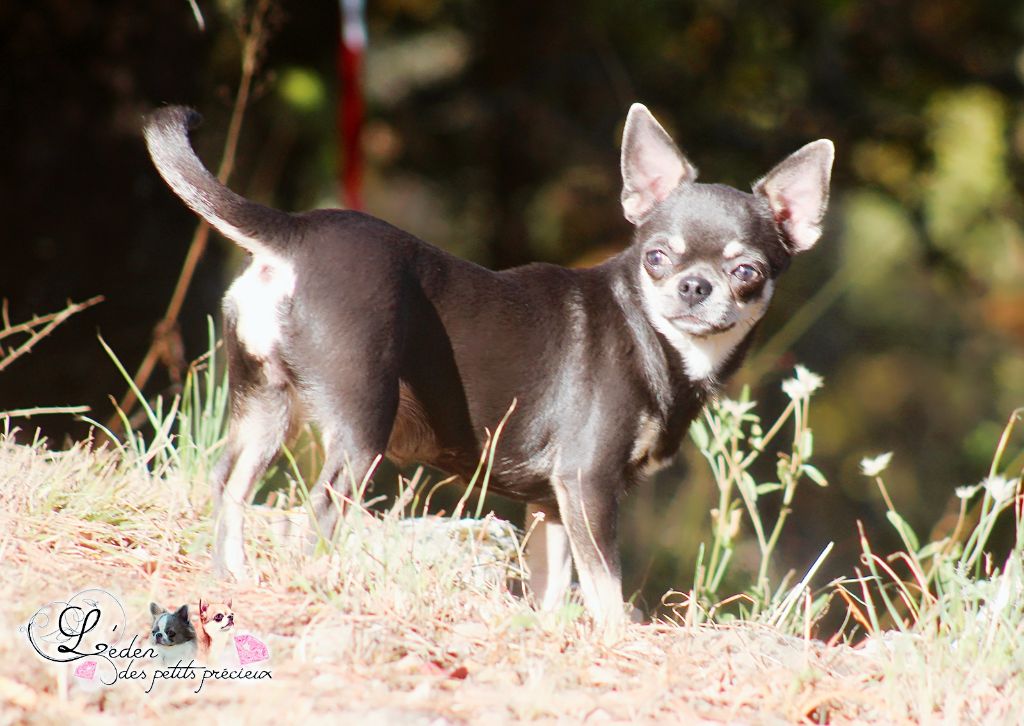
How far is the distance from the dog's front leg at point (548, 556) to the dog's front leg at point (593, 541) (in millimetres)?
242

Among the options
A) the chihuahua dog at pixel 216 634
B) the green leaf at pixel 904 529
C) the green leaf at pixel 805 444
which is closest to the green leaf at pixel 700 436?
the green leaf at pixel 805 444

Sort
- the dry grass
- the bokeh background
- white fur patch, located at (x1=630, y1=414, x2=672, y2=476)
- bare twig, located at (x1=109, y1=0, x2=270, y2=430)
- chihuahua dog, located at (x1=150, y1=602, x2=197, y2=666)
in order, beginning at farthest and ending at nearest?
the bokeh background, bare twig, located at (x1=109, y1=0, x2=270, y2=430), white fur patch, located at (x1=630, y1=414, x2=672, y2=476), chihuahua dog, located at (x1=150, y1=602, x2=197, y2=666), the dry grass

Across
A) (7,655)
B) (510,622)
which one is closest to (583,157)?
(510,622)

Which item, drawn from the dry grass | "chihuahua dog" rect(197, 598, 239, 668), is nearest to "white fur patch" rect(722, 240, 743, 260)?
the dry grass

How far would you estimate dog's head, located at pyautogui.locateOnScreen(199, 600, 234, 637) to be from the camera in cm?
289

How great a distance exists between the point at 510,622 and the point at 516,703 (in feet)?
1.34

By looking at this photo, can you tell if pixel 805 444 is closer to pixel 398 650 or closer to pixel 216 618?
pixel 398 650

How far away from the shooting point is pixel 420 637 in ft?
9.95

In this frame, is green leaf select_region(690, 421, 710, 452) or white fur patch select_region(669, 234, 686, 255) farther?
green leaf select_region(690, 421, 710, 452)

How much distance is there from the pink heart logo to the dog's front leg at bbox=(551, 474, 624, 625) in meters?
1.25

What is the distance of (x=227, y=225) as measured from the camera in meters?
3.58

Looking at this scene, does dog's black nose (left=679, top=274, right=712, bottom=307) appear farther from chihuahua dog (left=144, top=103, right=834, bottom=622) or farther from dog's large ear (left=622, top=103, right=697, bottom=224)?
dog's large ear (left=622, top=103, right=697, bottom=224)

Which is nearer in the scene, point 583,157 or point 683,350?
point 683,350

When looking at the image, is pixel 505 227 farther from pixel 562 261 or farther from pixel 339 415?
pixel 339 415
